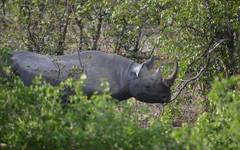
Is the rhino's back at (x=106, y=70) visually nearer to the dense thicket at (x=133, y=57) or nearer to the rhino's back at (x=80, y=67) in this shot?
the rhino's back at (x=80, y=67)

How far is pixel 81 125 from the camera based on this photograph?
4297 millimetres

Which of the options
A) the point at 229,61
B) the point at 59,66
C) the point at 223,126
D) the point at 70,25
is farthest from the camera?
the point at 70,25

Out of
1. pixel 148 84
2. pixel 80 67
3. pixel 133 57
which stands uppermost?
pixel 80 67

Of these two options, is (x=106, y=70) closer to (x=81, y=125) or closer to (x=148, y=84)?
(x=148, y=84)

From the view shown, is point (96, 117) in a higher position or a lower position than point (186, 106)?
higher

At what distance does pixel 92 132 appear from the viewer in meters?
4.14

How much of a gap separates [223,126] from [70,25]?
19.5 feet

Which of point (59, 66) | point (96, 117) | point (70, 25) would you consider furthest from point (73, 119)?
point (70, 25)

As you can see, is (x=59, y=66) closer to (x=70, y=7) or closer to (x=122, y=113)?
(x=122, y=113)

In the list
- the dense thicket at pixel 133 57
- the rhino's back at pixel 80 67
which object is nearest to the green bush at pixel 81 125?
the dense thicket at pixel 133 57

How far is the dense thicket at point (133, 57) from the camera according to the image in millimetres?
4270

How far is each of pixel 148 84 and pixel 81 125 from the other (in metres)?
2.70

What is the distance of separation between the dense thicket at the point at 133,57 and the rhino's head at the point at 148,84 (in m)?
0.31

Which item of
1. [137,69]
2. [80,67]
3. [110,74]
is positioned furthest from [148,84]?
[80,67]
